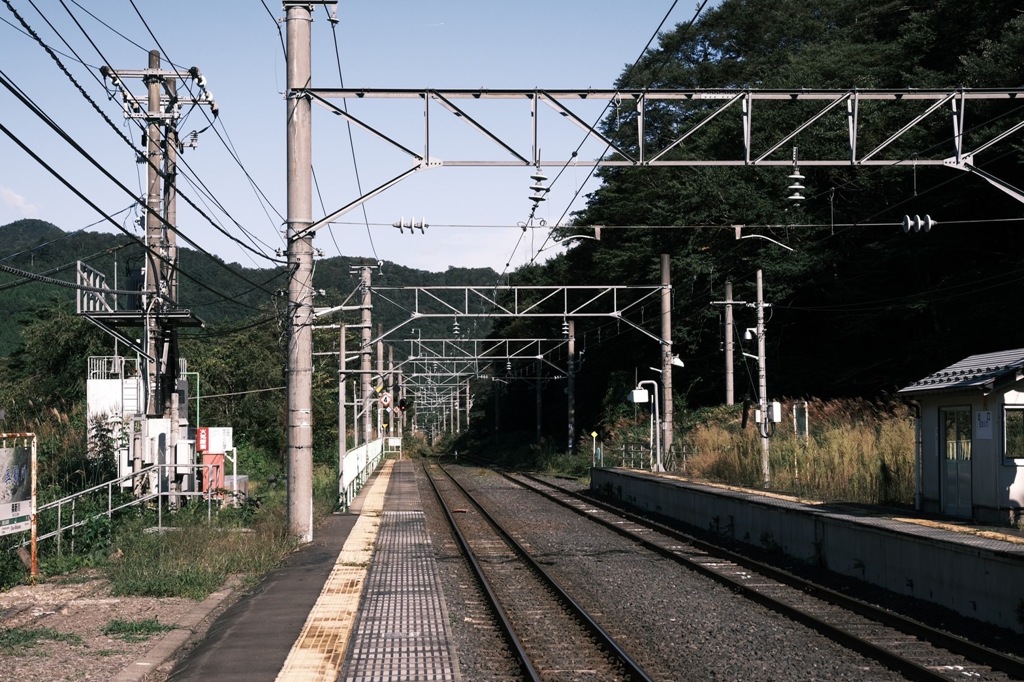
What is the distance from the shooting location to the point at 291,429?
1859cm

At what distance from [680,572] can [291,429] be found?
22.2 ft

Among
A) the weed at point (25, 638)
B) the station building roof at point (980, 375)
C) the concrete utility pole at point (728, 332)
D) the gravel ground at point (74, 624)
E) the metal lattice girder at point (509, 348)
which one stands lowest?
the gravel ground at point (74, 624)

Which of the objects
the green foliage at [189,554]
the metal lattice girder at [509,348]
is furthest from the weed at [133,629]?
the metal lattice girder at [509,348]

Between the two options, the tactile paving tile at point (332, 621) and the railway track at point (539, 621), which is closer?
the tactile paving tile at point (332, 621)

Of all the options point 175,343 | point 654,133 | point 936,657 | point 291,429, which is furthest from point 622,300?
point 936,657

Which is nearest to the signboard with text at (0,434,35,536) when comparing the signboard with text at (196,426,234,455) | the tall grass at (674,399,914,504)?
the signboard with text at (196,426,234,455)

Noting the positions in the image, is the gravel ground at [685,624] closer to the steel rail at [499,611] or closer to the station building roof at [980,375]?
the steel rail at [499,611]

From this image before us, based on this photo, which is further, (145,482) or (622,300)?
(622,300)

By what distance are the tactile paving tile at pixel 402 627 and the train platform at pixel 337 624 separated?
0.01m

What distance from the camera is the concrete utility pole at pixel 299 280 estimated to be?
59.9 feet

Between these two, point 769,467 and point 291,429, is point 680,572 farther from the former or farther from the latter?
point 769,467

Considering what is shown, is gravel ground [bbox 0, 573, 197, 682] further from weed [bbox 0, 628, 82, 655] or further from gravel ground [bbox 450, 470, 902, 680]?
gravel ground [bbox 450, 470, 902, 680]

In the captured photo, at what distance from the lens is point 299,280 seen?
18.6m

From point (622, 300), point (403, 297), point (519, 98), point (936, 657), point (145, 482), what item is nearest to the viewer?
point (936, 657)
